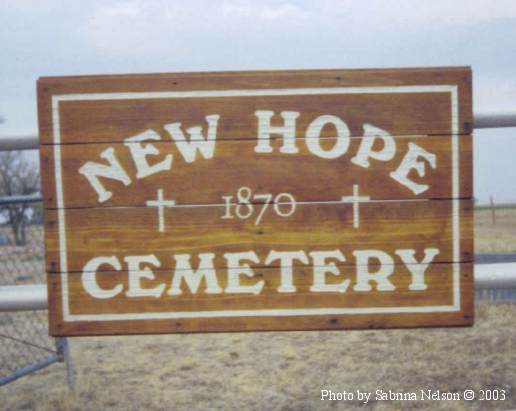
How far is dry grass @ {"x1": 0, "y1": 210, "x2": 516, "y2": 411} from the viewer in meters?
3.73

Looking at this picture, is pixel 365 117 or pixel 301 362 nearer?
pixel 365 117

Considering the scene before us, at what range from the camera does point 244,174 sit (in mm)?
1791

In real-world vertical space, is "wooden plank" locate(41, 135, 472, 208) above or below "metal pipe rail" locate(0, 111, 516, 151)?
below

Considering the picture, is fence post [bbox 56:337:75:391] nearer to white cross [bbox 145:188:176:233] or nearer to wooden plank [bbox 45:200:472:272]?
wooden plank [bbox 45:200:472:272]

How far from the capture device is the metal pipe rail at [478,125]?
5.79ft

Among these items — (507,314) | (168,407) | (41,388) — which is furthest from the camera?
(507,314)

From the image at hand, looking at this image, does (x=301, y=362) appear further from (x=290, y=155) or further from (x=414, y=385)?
(x=290, y=155)

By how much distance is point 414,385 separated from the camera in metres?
3.86

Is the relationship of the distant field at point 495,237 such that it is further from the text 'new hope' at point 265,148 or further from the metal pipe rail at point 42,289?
the text 'new hope' at point 265,148

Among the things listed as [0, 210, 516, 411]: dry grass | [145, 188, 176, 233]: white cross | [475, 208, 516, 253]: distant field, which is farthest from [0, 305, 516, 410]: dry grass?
[475, 208, 516, 253]: distant field

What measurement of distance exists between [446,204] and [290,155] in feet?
1.73

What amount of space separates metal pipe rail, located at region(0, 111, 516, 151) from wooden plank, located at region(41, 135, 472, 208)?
5 cm

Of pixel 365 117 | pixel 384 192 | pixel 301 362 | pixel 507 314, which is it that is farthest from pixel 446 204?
pixel 507 314

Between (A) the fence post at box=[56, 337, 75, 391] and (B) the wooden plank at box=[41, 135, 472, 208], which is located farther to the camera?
(A) the fence post at box=[56, 337, 75, 391]
